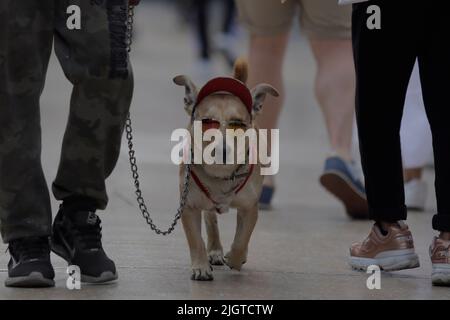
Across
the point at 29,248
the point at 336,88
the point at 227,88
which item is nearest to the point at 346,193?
the point at 336,88

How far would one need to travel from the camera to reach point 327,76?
730 centimetres

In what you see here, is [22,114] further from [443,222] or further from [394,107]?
[443,222]

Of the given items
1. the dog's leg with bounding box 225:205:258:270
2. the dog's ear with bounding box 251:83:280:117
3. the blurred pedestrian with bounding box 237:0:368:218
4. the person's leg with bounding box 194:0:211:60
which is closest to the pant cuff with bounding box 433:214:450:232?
the dog's leg with bounding box 225:205:258:270

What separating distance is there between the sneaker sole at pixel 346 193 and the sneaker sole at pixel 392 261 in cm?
145

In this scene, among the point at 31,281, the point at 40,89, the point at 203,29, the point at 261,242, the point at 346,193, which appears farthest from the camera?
the point at 203,29

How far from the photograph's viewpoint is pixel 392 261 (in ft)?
17.9

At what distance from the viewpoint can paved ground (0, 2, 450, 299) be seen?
195 inches

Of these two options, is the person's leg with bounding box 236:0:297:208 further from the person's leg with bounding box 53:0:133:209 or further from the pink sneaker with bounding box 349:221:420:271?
the person's leg with bounding box 53:0:133:209

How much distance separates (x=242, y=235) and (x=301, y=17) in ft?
7.27

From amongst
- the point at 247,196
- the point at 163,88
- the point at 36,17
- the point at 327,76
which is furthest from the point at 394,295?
the point at 163,88

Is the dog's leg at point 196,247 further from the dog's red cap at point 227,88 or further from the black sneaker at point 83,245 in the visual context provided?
the dog's red cap at point 227,88

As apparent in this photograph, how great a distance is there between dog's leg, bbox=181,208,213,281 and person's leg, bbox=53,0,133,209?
37cm

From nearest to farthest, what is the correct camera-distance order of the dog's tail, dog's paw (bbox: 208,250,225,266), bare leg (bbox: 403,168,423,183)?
the dog's tail, dog's paw (bbox: 208,250,225,266), bare leg (bbox: 403,168,423,183)

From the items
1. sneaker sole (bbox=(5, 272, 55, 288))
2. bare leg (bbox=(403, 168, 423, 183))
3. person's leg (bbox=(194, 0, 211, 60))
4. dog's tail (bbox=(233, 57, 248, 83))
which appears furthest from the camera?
person's leg (bbox=(194, 0, 211, 60))
